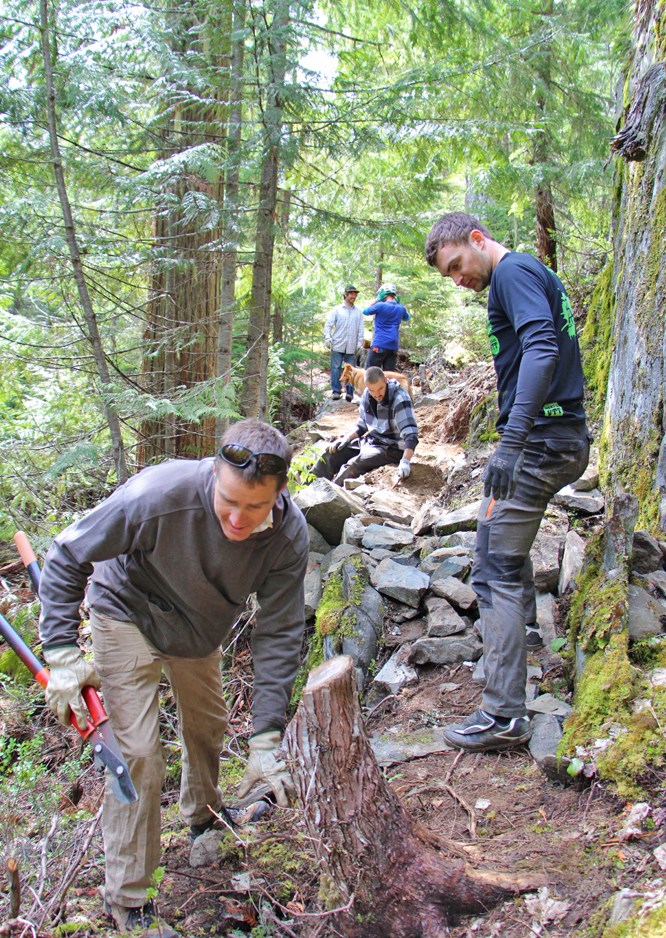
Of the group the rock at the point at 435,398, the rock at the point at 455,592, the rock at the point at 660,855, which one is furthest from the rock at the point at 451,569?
the rock at the point at 435,398

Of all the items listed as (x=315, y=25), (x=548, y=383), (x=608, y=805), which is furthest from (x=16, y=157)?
(x=608, y=805)

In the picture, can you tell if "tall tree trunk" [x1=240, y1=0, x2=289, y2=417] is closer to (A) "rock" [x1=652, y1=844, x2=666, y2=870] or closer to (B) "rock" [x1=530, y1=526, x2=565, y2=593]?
(B) "rock" [x1=530, y1=526, x2=565, y2=593]

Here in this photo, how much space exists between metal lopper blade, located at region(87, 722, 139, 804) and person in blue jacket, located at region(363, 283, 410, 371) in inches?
399

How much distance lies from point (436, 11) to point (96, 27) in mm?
2929

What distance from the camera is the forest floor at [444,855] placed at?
225 centimetres

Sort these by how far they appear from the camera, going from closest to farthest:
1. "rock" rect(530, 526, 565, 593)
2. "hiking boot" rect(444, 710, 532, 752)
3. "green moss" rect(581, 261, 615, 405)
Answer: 1. "hiking boot" rect(444, 710, 532, 752)
2. "rock" rect(530, 526, 565, 593)
3. "green moss" rect(581, 261, 615, 405)

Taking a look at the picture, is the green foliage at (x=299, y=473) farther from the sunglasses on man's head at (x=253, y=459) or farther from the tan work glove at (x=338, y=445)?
the sunglasses on man's head at (x=253, y=459)

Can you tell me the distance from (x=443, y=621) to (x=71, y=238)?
4033 mm

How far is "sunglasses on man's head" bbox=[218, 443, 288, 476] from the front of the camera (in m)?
2.43

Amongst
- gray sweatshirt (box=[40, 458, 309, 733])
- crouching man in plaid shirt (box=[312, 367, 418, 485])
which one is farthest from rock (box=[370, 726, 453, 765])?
crouching man in plaid shirt (box=[312, 367, 418, 485])

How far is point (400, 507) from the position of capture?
745cm

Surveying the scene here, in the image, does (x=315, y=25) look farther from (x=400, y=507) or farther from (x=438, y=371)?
(x=438, y=371)

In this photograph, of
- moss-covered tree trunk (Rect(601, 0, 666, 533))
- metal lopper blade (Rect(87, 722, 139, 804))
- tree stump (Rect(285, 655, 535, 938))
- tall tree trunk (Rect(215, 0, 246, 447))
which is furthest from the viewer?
tall tree trunk (Rect(215, 0, 246, 447))

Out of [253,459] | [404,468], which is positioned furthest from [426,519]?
[253,459]
